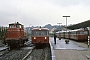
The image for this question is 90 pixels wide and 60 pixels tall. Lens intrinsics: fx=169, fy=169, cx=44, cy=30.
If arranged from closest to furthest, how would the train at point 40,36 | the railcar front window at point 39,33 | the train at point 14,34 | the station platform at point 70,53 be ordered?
the station platform at point 70,53 < the train at point 14,34 < the train at point 40,36 < the railcar front window at point 39,33

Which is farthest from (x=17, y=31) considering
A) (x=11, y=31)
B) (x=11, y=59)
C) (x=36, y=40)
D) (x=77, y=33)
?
(x=77, y=33)

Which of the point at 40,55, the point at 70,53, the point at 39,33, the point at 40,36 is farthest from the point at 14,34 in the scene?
the point at 70,53

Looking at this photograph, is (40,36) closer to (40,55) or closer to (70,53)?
(40,55)

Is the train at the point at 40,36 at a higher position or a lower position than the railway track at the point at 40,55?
higher

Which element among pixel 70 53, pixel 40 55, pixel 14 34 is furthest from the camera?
pixel 14 34

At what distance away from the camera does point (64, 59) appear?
11625 mm

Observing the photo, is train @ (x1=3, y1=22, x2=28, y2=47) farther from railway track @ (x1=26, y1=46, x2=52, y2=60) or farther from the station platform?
the station platform

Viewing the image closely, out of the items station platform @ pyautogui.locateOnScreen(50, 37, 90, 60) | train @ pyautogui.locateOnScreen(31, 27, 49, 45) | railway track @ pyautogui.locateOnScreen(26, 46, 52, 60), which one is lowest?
railway track @ pyautogui.locateOnScreen(26, 46, 52, 60)

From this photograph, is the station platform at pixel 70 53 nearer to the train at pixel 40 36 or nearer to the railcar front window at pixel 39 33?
the train at pixel 40 36

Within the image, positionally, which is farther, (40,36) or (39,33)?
(39,33)

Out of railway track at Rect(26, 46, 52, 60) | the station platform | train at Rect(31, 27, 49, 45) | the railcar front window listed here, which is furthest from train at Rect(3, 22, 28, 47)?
the station platform

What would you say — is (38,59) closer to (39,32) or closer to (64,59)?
(64,59)

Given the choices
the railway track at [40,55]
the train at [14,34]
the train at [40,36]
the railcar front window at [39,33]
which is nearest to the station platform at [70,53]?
the railway track at [40,55]

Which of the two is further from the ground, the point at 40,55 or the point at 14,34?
the point at 14,34
